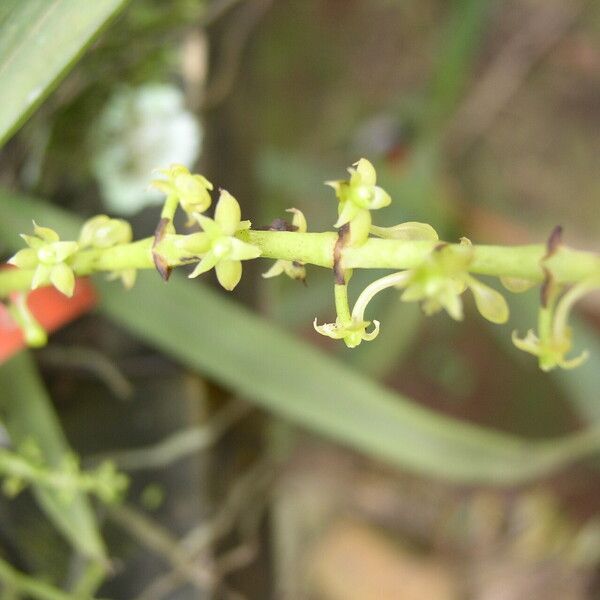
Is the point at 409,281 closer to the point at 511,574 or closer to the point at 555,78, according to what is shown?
the point at 511,574

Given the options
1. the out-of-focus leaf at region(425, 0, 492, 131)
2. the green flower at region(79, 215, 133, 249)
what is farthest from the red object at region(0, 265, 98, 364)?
the out-of-focus leaf at region(425, 0, 492, 131)

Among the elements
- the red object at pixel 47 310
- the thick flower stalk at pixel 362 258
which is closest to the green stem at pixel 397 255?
the thick flower stalk at pixel 362 258

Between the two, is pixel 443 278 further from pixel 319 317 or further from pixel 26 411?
pixel 319 317

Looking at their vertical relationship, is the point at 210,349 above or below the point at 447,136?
below

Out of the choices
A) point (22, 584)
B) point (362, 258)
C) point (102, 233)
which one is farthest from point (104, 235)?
point (22, 584)

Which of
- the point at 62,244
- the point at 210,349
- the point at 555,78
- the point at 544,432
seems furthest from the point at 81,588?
the point at 555,78

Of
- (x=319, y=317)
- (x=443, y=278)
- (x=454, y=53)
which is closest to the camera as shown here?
(x=443, y=278)

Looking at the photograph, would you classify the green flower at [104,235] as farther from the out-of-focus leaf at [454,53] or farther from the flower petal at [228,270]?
the out-of-focus leaf at [454,53]
